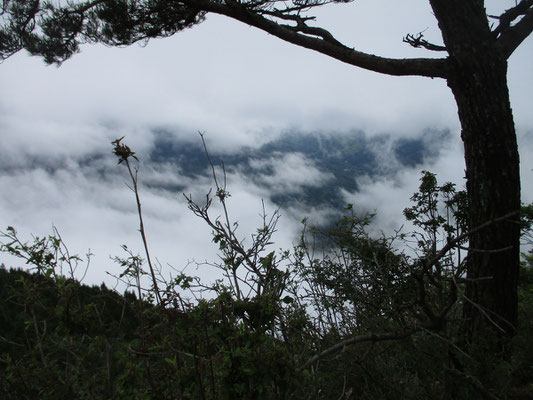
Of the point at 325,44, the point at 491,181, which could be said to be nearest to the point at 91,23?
the point at 325,44

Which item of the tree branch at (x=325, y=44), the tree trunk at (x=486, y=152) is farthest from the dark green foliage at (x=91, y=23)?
the tree trunk at (x=486, y=152)

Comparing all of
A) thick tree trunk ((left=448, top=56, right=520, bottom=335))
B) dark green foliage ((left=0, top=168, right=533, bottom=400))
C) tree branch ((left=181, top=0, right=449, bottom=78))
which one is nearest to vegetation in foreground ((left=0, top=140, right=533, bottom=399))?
dark green foliage ((left=0, top=168, right=533, bottom=400))

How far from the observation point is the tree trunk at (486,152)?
119 inches

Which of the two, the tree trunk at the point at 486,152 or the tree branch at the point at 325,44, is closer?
the tree trunk at the point at 486,152

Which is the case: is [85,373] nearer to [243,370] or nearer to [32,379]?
[32,379]

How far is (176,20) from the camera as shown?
18.1 feet

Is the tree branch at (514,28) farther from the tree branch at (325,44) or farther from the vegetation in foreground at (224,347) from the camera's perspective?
the vegetation in foreground at (224,347)

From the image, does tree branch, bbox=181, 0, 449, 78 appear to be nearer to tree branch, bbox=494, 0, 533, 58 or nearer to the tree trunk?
the tree trunk

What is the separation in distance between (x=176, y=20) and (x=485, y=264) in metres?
5.03

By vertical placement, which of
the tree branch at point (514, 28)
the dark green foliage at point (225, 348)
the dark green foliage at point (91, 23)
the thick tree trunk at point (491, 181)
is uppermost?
the dark green foliage at point (91, 23)

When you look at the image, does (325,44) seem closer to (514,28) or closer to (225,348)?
(514,28)

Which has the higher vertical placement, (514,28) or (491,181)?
(514,28)

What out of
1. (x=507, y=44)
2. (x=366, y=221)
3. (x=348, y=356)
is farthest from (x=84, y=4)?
(x=348, y=356)

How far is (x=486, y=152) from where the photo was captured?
3174 mm
